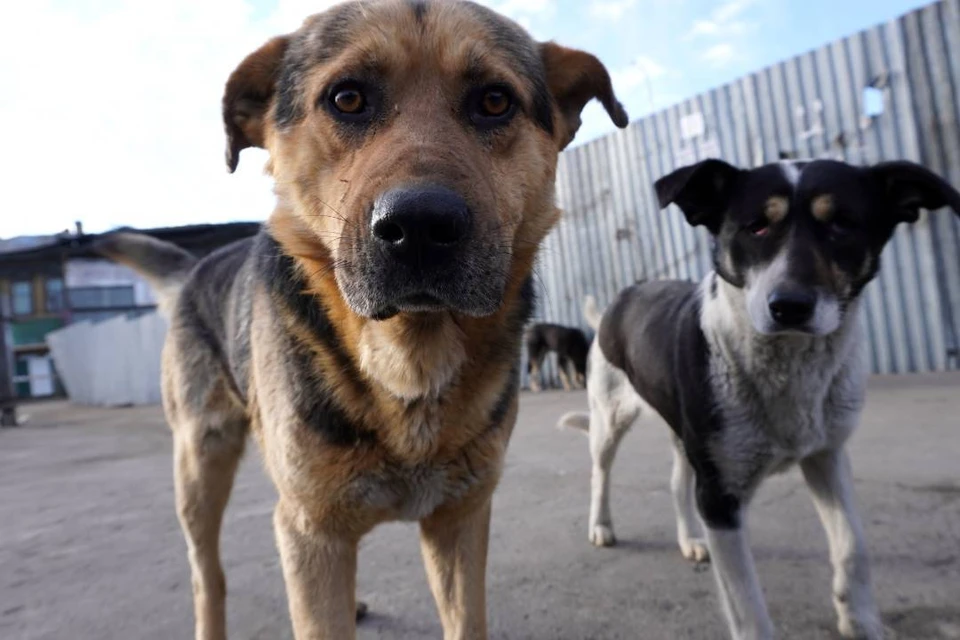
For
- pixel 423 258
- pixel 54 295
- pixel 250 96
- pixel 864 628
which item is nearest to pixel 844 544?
pixel 864 628

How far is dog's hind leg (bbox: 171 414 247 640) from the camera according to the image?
244 cm

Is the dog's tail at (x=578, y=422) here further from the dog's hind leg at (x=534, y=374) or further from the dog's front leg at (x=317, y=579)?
the dog's hind leg at (x=534, y=374)

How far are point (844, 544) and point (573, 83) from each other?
183 cm

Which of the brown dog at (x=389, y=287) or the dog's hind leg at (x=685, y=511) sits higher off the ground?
the brown dog at (x=389, y=287)

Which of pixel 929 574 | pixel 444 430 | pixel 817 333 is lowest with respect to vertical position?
pixel 929 574

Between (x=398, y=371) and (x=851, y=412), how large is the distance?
1614 millimetres

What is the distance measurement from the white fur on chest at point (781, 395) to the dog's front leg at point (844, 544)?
0.14 metres

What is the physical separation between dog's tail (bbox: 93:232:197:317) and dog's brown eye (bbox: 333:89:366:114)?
6.18 ft

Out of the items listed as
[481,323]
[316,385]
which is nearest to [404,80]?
[481,323]

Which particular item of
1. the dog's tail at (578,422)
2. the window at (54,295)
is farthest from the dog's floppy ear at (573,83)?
the window at (54,295)

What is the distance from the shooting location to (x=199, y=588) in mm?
2395

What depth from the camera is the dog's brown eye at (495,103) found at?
1.82 m

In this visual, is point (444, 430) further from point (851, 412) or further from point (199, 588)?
point (851, 412)

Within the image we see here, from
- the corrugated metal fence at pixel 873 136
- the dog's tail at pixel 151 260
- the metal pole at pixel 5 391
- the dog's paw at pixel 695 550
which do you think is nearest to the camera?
the dog's paw at pixel 695 550
